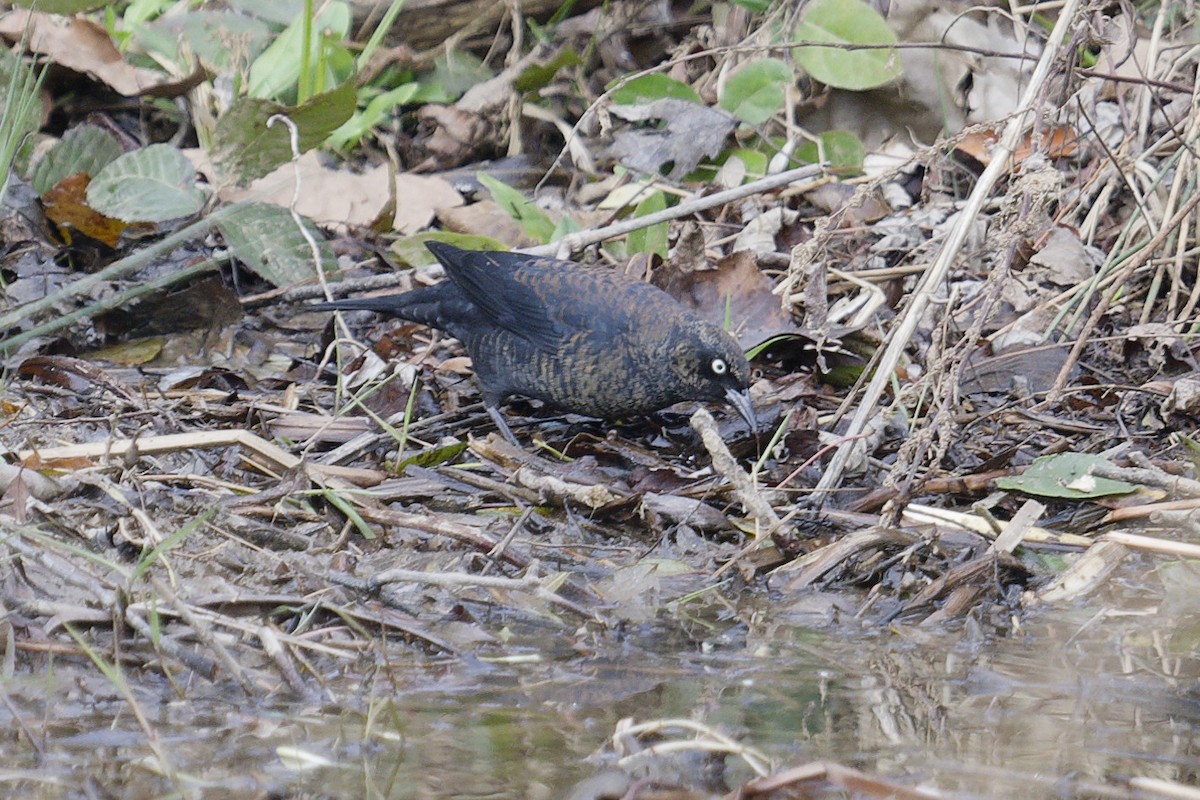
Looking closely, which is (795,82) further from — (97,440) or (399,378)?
(97,440)

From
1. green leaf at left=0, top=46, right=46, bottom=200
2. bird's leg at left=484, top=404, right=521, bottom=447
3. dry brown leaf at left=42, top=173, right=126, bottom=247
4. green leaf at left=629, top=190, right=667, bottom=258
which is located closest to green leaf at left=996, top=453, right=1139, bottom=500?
bird's leg at left=484, top=404, right=521, bottom=447

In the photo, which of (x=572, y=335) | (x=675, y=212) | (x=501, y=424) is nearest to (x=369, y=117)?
(x=675, y=212)

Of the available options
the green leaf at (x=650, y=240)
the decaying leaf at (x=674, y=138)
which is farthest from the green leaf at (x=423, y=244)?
the decaying leaf at (x=674, y=138)

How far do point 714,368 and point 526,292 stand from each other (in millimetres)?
894

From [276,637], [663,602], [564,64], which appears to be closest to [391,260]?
[564,64]

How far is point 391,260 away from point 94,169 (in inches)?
53.2

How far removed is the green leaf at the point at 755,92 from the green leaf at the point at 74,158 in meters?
2.89

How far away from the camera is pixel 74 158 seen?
6.34m

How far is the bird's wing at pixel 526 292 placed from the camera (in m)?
5.38

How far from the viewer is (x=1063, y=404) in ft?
16.8

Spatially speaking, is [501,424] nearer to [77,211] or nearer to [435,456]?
[435,456]

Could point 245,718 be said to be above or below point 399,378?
above

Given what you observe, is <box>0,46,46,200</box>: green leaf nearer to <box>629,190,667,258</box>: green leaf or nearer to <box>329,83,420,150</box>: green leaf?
<box>329,83,420,150</box>: green leaf

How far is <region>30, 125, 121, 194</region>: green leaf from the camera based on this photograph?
6324 millimetres
